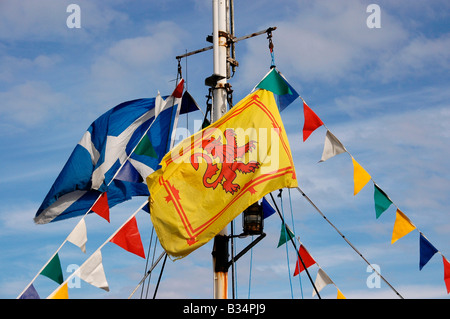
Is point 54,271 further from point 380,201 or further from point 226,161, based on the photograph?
point 380,201

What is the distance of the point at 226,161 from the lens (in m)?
11.8

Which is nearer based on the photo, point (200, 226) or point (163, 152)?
point (200, 226)

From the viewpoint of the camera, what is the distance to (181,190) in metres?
11.7

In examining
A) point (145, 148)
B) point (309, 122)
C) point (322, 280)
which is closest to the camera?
point (309, 122)

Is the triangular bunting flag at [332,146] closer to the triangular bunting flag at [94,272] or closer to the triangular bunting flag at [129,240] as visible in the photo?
the triangular bunting flag at [129,240]

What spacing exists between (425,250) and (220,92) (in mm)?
5420

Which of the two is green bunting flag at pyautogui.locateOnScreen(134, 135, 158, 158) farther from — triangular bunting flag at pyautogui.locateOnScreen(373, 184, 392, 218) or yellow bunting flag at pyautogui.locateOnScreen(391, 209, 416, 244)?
yellow bunting flag at pyautogui.locateOnScreen(391, 209, 416, 244)

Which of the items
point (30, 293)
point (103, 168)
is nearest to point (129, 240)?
point (30, 293)

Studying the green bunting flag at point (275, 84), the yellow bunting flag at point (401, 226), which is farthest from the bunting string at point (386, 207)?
the green bunting flag at point (275, 84)

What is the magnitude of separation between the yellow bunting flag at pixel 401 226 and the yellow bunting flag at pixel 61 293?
6.51m

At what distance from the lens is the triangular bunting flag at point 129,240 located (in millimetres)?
11422
